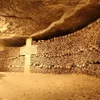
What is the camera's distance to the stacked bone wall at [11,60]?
7754 millimetres

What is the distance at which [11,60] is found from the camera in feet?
26.4

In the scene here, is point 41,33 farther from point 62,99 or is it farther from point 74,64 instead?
point 62,99

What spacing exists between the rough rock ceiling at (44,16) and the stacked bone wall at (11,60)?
0.92m

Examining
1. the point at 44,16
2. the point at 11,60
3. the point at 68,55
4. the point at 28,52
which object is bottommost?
the point at 11,60

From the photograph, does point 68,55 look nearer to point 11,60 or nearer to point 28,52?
point 28,52

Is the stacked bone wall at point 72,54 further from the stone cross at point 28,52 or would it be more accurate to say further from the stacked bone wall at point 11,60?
the stacked bone wall at point 11,60

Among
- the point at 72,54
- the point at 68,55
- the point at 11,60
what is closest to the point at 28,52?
the point at 11,60

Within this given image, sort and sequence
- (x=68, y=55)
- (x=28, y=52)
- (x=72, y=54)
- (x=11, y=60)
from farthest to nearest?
(x=11, y=60)
(x=28, y=52)
(x=68, y=55)
(x=72, y=54)

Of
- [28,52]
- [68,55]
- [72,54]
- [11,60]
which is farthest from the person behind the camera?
[11,60]

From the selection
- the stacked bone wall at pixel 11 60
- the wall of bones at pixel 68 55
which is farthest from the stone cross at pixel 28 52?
the stacked bone wall at pixel 11 60

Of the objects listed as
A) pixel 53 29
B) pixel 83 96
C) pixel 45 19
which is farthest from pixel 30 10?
pixel 83 96

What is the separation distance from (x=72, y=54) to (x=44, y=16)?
155 cm

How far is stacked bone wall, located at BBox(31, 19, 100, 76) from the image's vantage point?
15.7 ft

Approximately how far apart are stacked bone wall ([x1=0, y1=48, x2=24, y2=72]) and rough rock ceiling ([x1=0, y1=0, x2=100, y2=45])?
36.3 inches
